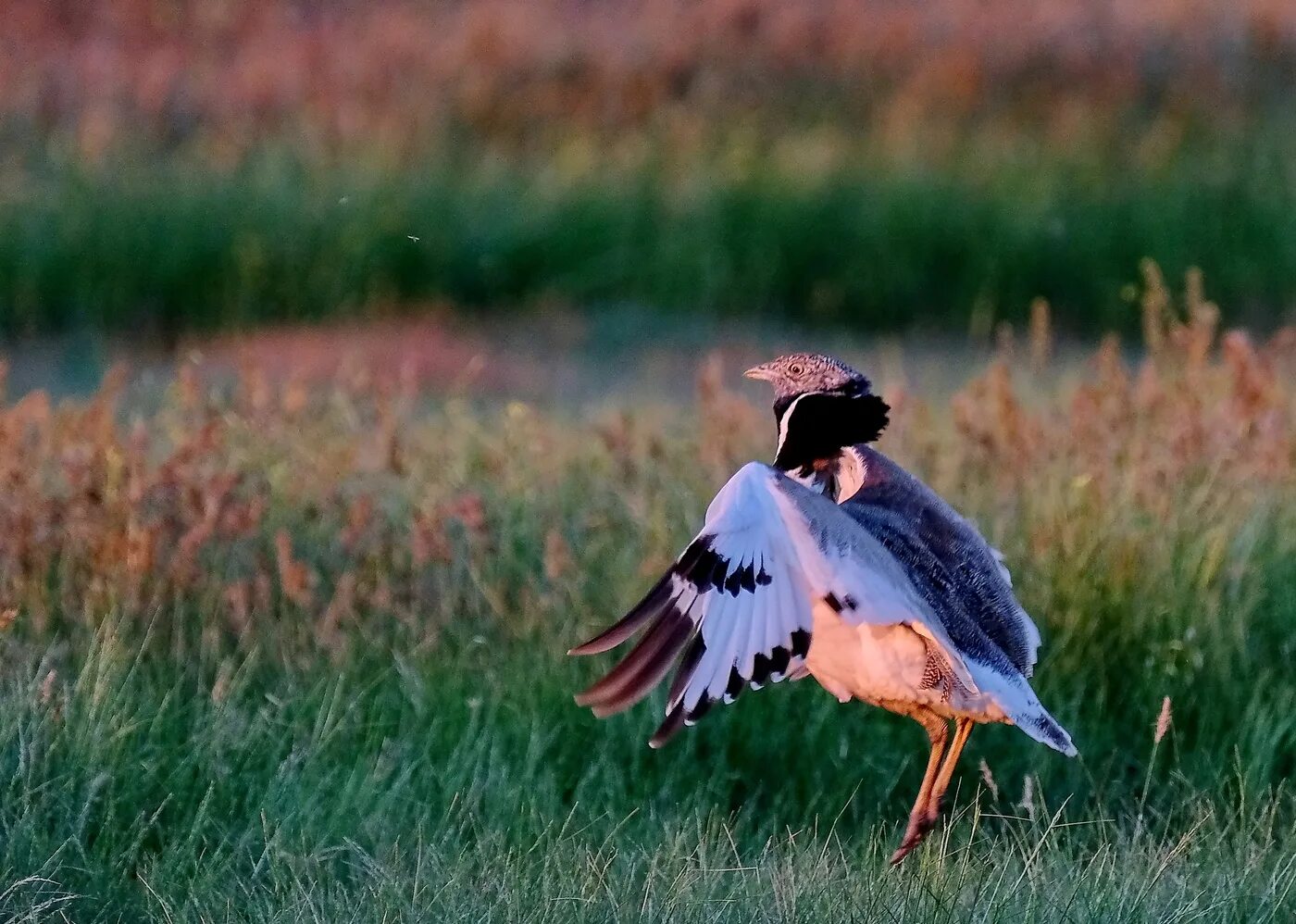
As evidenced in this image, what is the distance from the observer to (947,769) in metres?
3.75

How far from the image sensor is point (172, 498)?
15.1ft

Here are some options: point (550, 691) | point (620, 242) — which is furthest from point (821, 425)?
point (620, 242)

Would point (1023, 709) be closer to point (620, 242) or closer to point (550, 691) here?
point (550, 691)

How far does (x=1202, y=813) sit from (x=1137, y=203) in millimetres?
7376

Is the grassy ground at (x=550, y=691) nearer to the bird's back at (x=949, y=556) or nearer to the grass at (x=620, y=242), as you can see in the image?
the bird's back at (x=949, y=556)

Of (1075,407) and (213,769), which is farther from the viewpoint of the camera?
(1075,407)

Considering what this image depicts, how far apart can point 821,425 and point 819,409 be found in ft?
0.13

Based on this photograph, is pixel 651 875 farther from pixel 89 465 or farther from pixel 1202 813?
pixel 89 465

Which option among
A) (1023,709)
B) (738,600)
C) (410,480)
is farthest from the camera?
(410,480)

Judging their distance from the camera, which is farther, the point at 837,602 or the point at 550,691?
the point at 550,691

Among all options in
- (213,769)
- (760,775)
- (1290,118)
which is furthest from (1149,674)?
(1290,118)

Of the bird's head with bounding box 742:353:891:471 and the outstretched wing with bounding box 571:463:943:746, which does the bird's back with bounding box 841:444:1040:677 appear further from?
the outstretched wing with bounding box 571:463:943:746

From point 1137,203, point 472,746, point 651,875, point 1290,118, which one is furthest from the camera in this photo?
point 1290,118

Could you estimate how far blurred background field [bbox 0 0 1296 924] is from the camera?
3.66 meters
